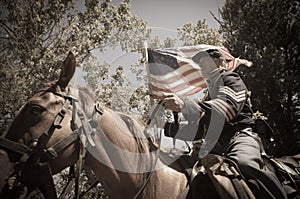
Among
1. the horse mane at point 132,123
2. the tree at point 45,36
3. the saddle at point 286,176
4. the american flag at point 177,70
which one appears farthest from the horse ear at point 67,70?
the tree at point 45,36

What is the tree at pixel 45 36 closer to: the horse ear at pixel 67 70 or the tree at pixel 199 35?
the tree at pixel 199 35

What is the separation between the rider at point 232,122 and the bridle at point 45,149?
0.71 metres

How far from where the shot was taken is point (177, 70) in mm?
5750

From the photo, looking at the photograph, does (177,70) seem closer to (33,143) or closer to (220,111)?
(220,111)

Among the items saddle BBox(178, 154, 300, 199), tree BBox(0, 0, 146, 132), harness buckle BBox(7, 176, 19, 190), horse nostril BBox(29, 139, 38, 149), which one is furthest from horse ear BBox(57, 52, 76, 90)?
tree BBox(0, 0, 146, 132)

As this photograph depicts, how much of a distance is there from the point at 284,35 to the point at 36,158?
15568mm

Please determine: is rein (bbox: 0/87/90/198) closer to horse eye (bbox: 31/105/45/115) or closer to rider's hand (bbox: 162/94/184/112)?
horse eye (bbox: 31/105/45/115)

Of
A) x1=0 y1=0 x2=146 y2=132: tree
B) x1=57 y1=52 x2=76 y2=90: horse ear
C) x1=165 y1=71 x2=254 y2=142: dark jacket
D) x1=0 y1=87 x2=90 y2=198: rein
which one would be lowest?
x1=0 y1=87 x2=90 y2=198: rein

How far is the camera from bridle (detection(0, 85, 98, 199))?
2.91m

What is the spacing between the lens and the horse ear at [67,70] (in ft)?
10.1

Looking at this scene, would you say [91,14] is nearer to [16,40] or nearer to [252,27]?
[16,40]

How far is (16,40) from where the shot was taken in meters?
12.8

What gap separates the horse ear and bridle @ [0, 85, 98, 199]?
0.09 m

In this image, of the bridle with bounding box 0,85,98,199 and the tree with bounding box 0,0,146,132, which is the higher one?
the tree with bounding box 0,0,146,132
